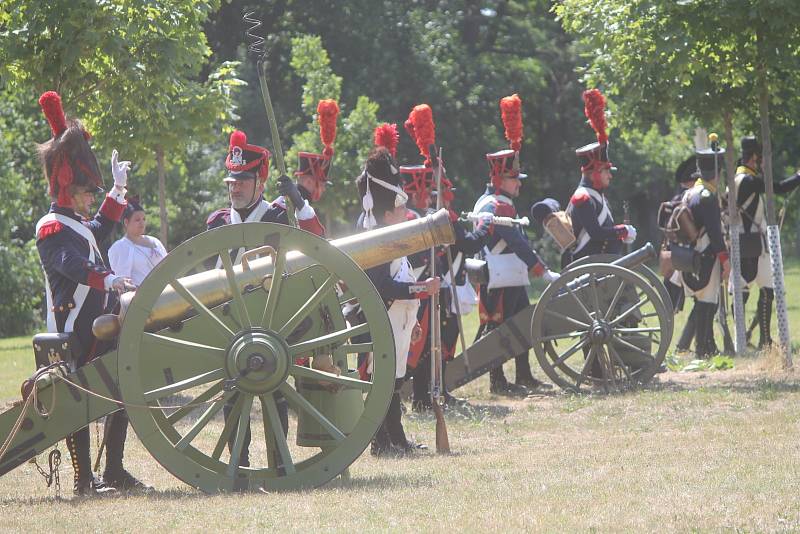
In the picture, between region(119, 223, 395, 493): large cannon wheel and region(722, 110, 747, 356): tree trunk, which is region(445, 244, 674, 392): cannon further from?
region(119, 223, 395, 493): large cannon wheel

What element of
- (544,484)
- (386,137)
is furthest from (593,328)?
(544,484)

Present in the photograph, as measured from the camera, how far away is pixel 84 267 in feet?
20.9

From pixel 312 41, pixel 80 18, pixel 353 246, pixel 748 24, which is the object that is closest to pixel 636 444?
pixel 353 246

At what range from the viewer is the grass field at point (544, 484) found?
544 centimetres

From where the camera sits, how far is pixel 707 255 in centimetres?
1216

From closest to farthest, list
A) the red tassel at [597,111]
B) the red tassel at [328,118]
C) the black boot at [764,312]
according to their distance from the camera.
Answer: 1. the red tassel at [328,118]
2. the red tassel at [597,111]
3. the black boot at [764,312]

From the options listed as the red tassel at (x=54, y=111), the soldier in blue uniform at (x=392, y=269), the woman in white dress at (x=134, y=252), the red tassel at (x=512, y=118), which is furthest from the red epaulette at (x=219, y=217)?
the red tassel at (x=512, y=118)

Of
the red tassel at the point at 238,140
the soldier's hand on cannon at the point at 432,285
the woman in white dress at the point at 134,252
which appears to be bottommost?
the soldier's hand on cannon at the point at 432,285

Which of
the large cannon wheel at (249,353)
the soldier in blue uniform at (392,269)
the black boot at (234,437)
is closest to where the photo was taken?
the large cannon wheel at (249,353)

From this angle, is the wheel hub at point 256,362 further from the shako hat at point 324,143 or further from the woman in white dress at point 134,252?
the woman in white dress at point 134,252

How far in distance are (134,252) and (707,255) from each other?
534cm

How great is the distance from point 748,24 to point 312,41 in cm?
1376

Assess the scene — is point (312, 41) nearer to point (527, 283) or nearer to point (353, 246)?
point (527, 283)

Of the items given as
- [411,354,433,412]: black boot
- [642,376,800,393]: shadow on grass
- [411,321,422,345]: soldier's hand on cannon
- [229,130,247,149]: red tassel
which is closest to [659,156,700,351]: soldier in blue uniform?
[642,376,800,393]: shadow on grass
